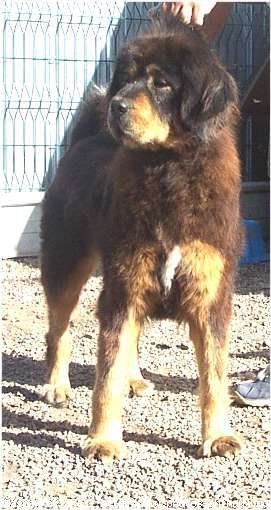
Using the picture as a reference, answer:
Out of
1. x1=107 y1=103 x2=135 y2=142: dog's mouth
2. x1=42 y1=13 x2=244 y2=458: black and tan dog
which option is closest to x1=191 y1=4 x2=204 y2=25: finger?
x1=42 y1=13 x2=244 y2=458: black and tan dog

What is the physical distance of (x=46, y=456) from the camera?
355 cm

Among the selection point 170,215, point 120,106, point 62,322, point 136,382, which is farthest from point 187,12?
point 136,382

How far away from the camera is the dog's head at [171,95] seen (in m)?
3.23

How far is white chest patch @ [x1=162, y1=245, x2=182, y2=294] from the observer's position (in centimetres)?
336

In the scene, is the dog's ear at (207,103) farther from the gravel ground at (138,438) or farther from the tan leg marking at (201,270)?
the gravel ground at (138,438)

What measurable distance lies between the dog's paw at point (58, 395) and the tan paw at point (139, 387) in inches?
12.4

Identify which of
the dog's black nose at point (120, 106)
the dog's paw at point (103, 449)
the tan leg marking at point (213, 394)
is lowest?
the dog's paw at point (103, 449)

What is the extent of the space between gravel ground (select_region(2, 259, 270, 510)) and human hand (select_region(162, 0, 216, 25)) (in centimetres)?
183

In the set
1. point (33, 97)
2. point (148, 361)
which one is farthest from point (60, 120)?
point (148, 361)

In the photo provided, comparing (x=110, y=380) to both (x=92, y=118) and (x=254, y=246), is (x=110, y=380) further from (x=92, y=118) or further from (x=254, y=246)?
(x=254, y=246)

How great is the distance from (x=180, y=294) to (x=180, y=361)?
1632 mm

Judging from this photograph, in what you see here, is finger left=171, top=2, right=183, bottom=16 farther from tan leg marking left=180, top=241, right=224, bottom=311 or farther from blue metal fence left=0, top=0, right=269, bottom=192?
blue metal fence left=0, top=0, right=269, bottom=192

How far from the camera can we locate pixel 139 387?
172 inches

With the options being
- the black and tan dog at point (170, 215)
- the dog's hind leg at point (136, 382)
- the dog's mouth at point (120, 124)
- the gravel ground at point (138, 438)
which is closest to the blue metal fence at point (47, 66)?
the gravel ground at point (138, 438)
